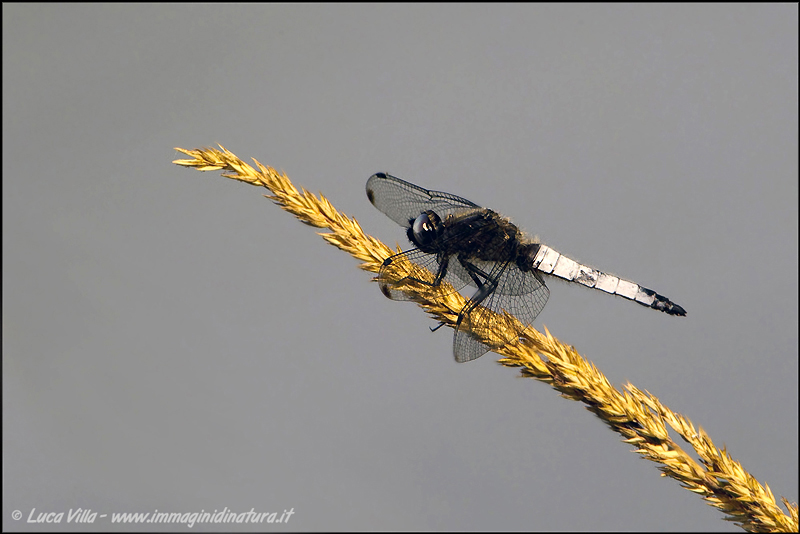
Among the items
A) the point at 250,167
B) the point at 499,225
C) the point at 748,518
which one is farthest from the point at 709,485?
the point at 250,167

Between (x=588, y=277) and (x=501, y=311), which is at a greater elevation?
(x=588, y=277)

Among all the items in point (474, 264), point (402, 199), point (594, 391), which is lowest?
point (594, 391)

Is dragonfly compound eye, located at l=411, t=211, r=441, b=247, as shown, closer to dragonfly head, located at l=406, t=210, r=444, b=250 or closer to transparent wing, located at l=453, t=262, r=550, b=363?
dragonfly head, located at l=406, t=210, r=444, b=250

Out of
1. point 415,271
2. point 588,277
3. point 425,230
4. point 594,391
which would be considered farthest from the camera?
point 588,277

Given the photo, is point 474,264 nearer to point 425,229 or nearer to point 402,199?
point 425,229

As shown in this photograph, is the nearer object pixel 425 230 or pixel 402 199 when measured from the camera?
pixel 425 230

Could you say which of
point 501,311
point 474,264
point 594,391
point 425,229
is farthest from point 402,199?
point 594,391

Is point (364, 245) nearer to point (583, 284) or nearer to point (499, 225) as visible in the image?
point (499, 225)

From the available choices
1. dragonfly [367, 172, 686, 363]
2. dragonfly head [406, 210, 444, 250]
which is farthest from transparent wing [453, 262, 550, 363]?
dragonfly head [406, 210, 444, 250]
